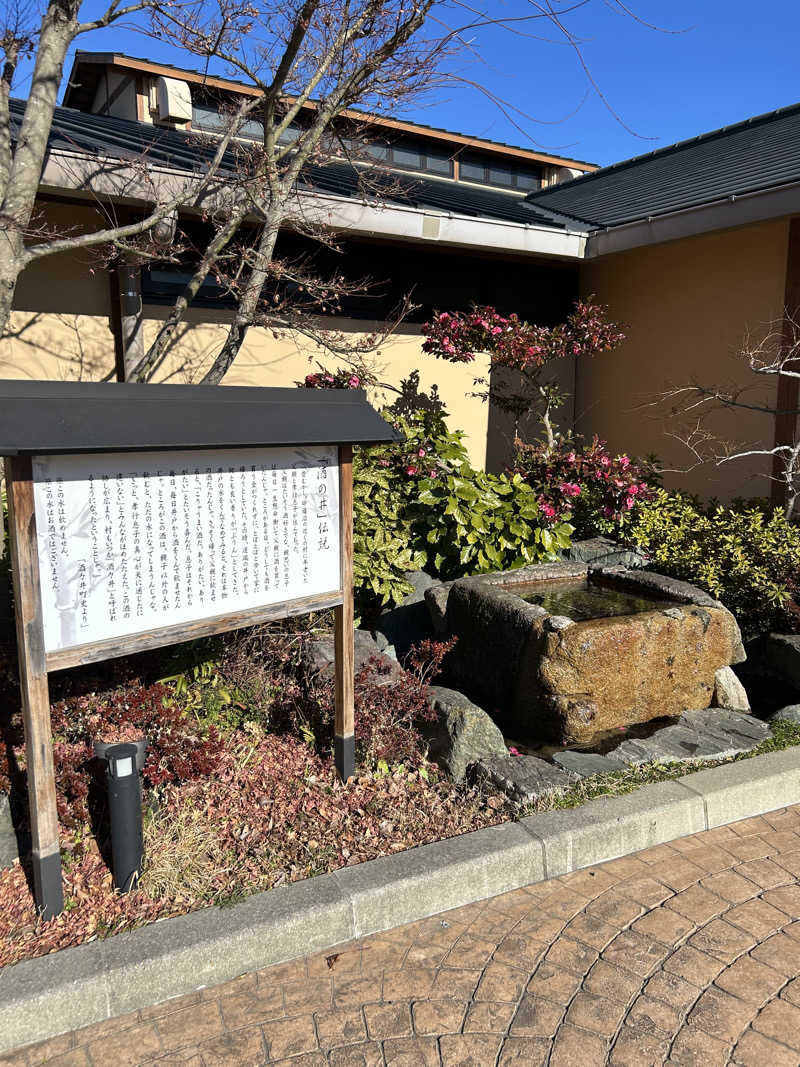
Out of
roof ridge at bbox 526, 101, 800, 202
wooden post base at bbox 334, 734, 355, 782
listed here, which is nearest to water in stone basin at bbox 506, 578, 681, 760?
wooden post base at bbox 334, 734, 355, 782

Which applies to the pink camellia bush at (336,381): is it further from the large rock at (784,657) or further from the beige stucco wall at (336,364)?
the large rock at (784,657)

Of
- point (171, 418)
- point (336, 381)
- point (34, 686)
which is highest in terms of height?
point (336, 381)

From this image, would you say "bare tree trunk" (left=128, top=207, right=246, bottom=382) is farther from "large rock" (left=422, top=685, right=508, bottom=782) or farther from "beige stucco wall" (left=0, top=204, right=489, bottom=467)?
"large rock" (left=422, top=685, right=508, bottom=782)

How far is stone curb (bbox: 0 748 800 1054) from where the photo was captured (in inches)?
99.8

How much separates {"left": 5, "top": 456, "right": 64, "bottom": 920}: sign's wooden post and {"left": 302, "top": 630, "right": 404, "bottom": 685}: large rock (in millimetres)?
1799

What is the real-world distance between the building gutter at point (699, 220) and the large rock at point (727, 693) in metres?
4.02

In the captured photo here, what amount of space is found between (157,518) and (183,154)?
17.8 ft

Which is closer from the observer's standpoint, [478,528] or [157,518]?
[157,518]

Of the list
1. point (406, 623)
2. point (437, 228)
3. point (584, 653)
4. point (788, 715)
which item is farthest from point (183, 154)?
point (788, 715)

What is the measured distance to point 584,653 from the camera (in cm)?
461

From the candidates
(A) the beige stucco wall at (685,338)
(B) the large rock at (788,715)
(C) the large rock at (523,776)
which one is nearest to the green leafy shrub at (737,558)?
(B) the large rock at (788,715)

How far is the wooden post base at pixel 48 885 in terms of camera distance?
2.79 meters

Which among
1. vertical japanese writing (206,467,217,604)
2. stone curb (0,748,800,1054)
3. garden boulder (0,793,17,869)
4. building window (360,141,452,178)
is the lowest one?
A: stone curb (0,748,800,1054)

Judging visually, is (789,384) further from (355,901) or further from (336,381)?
(355,901)
